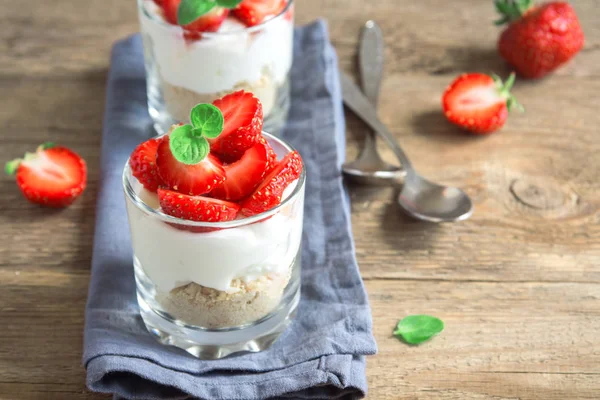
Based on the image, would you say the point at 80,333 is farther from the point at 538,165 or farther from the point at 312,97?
the point at 538,165

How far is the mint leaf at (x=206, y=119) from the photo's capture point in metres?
1.05

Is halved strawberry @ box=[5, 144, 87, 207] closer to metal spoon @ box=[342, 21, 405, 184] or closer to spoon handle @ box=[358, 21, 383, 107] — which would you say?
metal spoon @ box=[342, 21, 405, 184]

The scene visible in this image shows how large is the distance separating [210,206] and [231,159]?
0.37 ft

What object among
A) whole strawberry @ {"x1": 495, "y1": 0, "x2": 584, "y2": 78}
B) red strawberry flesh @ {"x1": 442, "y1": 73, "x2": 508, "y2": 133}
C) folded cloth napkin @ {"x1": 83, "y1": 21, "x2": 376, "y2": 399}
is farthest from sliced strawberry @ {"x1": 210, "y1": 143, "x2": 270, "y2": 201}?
whole strawberry @ {"x1": 495, "y1": 0, "x2": 584, "y2": 78}

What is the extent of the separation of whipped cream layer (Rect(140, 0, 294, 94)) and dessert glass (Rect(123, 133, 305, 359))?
33cm

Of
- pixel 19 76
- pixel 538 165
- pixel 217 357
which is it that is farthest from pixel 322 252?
pixel 19 76

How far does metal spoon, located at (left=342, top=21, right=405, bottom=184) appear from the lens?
59.1 inches

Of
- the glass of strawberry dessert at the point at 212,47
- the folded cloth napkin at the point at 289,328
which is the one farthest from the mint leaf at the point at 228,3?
the folded cloth napkin at the point at 289,328

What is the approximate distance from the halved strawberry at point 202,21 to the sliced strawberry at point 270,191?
17.3 inches

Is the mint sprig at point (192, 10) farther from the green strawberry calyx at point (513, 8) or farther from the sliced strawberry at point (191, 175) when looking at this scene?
the green strawberry calyx at point (513, 8)

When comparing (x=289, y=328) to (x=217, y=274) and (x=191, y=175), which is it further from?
(x=191, y=175)

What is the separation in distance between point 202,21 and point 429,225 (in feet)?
1.73

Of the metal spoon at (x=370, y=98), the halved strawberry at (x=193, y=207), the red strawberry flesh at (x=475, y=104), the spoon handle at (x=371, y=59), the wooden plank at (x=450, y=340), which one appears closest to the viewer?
the halved strawberry at (x=193, y=207)

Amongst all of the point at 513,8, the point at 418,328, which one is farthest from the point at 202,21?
the point at 513,8
